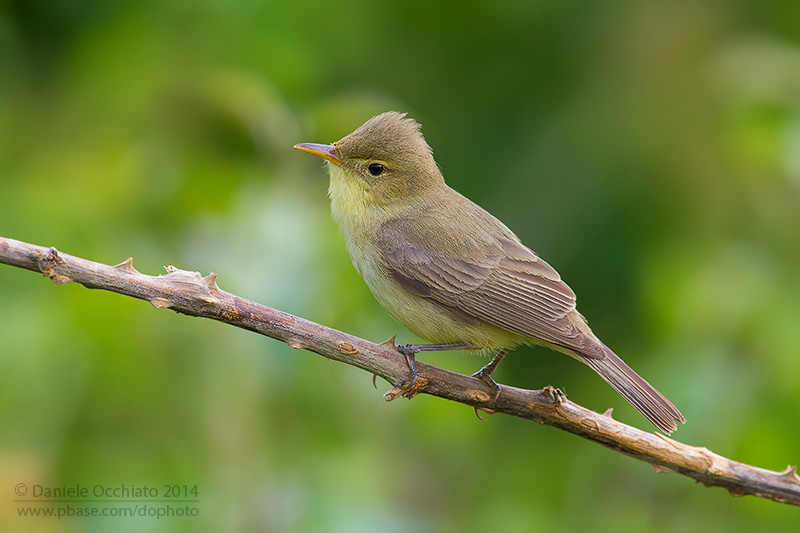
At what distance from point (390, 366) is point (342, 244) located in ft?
3.00

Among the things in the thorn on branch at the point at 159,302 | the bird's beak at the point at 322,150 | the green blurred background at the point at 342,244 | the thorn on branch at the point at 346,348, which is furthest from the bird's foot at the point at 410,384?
the bird's beak at the point at 322,150

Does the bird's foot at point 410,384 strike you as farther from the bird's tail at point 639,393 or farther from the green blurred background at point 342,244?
the bird's tail at point 639,393

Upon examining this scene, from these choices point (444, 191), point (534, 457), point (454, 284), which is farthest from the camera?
point (534, 457)

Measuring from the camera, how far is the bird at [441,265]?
4.16 meters

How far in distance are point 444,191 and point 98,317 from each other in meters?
1.97

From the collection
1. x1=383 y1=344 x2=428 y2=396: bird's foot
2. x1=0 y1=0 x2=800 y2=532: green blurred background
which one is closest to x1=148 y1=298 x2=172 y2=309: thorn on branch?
x1=0 y1=0 x2=800 y2=532: green blurred background

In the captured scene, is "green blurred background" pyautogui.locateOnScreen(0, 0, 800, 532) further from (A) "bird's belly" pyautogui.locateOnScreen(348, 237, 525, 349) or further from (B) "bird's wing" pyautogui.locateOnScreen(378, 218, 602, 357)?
(B) "bird's wing" pyautogui.locateOnScreen(378, 218, 602, 357)

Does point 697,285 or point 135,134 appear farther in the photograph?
point 135,134

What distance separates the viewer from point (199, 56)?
550cm

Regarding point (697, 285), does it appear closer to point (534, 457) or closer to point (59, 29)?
point (534, 457)

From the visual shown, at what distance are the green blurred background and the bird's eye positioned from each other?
269 millimetres

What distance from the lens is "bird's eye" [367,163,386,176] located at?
484 cm

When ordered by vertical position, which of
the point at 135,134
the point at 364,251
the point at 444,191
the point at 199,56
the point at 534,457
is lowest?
the point at 534,457

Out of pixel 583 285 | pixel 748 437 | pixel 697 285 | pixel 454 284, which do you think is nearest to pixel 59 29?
pixel 454 284
